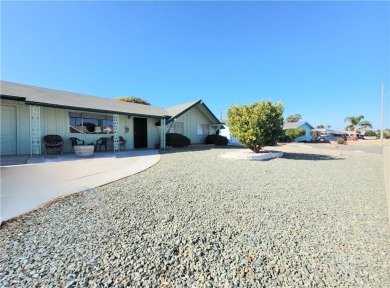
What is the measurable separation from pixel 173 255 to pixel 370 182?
741cm

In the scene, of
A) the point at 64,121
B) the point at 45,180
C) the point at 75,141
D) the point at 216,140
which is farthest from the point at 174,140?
the point at 45,180

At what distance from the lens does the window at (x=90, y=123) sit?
11.8 metres

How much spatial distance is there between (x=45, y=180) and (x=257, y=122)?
10.2 metres

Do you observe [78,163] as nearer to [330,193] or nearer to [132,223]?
[132,223]

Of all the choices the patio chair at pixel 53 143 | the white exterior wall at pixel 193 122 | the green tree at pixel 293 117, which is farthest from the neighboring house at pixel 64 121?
the green tree at pixel 293 117

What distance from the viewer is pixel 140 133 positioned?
51.0ft

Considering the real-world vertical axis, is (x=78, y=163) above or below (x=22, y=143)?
below

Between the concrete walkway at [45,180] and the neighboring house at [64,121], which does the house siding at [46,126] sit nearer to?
the neighboring house at [64,121]

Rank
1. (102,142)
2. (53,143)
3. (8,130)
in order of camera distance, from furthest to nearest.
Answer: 1. (102,142)
2. (53,143)
3. (8,130)

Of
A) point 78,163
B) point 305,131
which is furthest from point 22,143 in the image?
point 305,131

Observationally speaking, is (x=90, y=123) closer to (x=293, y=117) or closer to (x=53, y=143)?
(x=53, y=143)

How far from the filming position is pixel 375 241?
9.78 ft

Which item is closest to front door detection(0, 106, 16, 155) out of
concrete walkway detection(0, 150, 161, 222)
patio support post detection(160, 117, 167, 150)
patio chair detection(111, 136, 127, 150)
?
concrete walkway detection(0, 150, 161, 222)

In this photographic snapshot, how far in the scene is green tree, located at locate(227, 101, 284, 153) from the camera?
11266 millimetres
